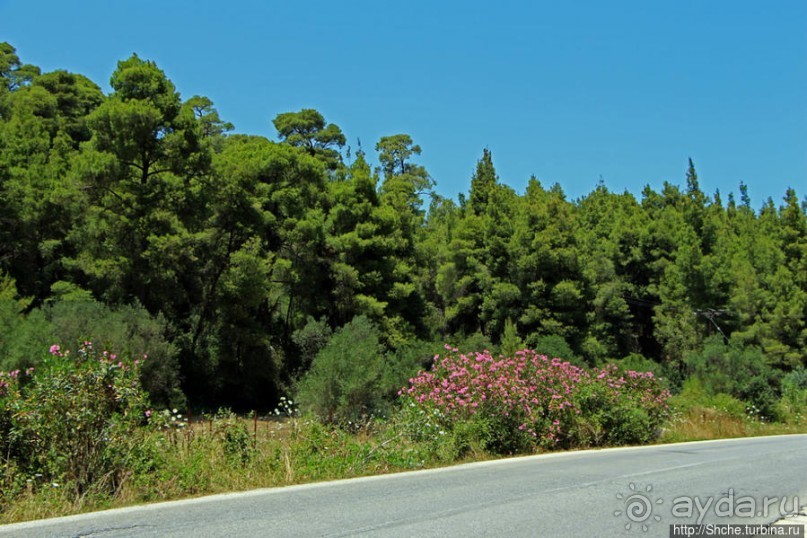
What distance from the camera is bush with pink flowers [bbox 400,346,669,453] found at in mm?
13617

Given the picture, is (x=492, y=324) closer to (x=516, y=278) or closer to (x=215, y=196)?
(x=516, y=278)

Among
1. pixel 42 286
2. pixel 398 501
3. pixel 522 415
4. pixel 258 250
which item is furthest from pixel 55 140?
pixel 398 501

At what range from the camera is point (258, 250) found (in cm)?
3578

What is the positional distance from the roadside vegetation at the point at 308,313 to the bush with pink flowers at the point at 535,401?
0.06m

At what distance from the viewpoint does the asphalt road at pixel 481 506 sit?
6375 mm

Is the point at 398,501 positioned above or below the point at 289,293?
below

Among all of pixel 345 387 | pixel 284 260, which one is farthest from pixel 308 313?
pixel 345 387

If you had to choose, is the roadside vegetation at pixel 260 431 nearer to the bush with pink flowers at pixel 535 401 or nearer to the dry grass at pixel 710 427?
the bush with pink flowers at pixel 535 401

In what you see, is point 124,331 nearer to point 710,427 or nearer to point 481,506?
point 710,427

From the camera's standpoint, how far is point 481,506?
7.47 meters

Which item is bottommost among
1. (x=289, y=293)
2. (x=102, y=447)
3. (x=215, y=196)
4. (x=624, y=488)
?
(x=624, y=488)

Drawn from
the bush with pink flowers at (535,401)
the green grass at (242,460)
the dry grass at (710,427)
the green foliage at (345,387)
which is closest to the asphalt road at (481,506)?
the green grass at (242,460)

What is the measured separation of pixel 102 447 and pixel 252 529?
2966 mm

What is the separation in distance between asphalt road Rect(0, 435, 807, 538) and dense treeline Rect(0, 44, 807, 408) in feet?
51.2
